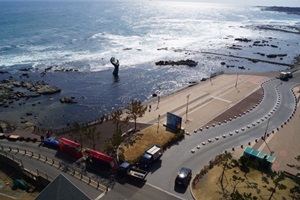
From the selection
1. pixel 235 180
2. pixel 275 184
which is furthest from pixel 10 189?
pixel 275 184

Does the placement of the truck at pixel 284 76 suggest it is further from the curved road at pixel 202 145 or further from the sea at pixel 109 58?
the sea at pixel 109 58

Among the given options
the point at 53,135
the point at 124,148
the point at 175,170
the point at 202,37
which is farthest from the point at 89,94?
the point at 202,37

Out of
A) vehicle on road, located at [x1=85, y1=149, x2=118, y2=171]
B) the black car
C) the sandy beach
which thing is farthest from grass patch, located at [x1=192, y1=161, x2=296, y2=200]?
vehicle on road, located at [x1=85, y1=149, x2=118, y2=171]

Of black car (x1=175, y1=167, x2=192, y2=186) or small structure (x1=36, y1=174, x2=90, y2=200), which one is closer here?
small structure (x1=36, y1=174, x2=90, y2=200)

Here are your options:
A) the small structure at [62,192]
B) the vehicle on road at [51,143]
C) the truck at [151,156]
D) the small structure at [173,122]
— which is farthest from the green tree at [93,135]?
the small structure at [62,192]

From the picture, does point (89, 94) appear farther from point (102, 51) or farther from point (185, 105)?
point (102, 51)

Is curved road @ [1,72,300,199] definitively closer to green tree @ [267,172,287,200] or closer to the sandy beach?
the sandy beach

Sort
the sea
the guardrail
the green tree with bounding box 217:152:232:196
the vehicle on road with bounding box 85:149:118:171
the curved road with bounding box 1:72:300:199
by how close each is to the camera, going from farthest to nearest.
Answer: the sea
the vehicle on road with bounding box 85:149:118:171
the guardrail
the green tree with bounding box 217:152:232:196
the curved road with bounding box 1:72:300:199
